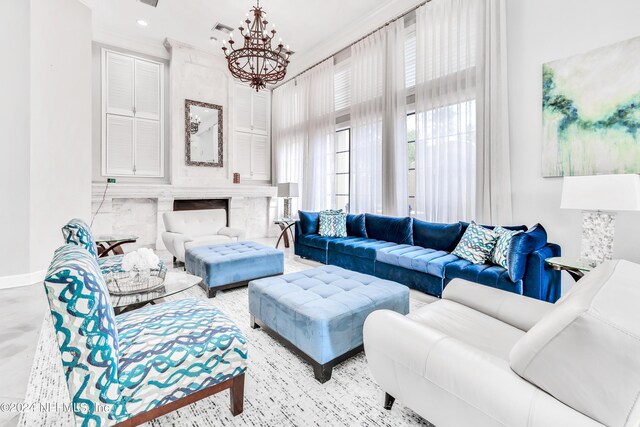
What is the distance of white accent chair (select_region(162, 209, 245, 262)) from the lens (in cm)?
404

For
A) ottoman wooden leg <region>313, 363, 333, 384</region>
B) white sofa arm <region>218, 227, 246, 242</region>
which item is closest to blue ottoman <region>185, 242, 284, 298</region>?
white sofa arm <region>218, 227, 246, 242</region>

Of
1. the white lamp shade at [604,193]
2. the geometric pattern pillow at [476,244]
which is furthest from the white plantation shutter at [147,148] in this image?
the white lamp shade at [604,193]

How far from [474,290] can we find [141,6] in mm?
5714

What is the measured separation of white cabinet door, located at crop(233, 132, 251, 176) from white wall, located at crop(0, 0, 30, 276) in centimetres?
360

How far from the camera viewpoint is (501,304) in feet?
5.39

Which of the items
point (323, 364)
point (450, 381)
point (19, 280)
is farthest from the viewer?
point (19, 280)

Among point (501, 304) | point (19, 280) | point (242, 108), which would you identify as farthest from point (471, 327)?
point (242, 108)

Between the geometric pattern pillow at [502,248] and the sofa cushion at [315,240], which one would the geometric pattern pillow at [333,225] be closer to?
the sofa cushion at [315,240]

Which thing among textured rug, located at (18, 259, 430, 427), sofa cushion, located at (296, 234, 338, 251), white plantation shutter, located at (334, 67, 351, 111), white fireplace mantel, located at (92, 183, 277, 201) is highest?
white plantation shutter, located at (334, 67, 351, 111)

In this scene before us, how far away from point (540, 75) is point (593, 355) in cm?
330

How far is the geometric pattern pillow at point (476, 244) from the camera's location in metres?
2.86

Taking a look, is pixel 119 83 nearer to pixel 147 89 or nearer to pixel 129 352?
pixel 147 89

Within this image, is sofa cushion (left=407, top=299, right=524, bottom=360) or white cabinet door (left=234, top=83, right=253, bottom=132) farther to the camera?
white cabinet door (left=234, top=83, right=253, bottom=132)

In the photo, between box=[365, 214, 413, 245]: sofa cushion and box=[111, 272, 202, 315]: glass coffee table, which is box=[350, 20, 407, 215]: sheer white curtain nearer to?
box=[365, 214, 413, 245]: sofa cushion
